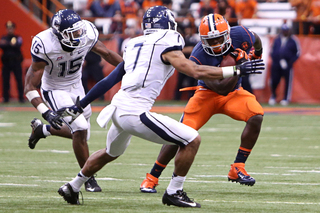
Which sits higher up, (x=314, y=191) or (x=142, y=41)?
(x=142, y=41)

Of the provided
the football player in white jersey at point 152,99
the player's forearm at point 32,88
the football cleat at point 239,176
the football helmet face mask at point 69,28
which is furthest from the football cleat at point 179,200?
the football helmet face mask at point 69,28

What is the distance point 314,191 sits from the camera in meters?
4.89

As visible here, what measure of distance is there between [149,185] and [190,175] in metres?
0.90

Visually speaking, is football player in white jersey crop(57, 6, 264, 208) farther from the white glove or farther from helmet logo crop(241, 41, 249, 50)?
the white glove

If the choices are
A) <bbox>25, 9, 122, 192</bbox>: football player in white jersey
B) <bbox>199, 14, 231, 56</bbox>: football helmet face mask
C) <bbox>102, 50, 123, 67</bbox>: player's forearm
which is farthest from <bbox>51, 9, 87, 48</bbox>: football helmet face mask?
<bbox>199, 14, 231, 56</bbox>: football helmet face mask

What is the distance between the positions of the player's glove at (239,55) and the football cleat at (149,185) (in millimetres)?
1292

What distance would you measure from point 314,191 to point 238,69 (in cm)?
142

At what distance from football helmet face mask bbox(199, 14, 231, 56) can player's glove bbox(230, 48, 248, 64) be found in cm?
9

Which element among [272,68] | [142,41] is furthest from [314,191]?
[272,68]

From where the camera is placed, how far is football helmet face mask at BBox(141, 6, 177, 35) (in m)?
4.47

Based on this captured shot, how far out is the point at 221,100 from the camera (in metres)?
5.45

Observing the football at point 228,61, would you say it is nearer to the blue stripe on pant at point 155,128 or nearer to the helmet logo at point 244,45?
the helmet logo at point 244,45

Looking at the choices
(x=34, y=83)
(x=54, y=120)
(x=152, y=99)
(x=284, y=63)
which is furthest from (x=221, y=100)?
(x=284, y=63)

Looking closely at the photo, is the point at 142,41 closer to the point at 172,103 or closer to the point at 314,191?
the point at 314,191
